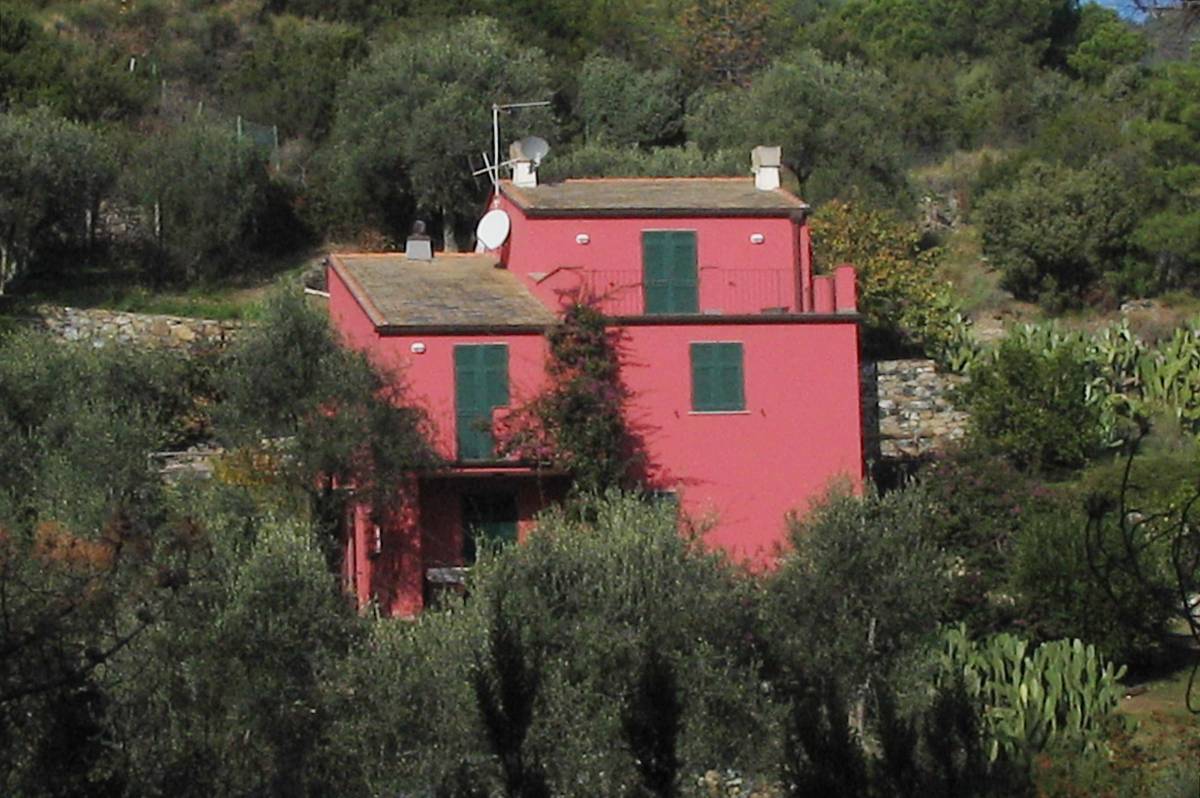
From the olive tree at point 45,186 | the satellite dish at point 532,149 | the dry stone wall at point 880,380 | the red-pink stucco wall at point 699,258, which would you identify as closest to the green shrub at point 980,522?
the red-pink stucco wall at point 699,258

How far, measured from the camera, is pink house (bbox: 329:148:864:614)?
30906 mm

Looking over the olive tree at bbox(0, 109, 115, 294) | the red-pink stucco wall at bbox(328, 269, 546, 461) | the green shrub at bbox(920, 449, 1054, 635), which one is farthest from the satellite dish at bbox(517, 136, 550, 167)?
the olive tree at bbox(0, 109, 115, 294)

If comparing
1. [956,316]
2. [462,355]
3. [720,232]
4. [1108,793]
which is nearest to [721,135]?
[956,316]

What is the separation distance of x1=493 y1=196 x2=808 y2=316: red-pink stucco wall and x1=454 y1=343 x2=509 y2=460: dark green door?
5.53 ft

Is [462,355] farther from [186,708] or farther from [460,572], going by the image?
[186,708]

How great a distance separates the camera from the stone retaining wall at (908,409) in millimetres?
36312

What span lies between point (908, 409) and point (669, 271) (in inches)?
243

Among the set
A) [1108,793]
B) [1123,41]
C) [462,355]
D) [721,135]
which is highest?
[1123,41]

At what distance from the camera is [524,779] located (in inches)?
797

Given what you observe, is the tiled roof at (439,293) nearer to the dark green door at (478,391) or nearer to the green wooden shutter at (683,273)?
the dark green door at (478,391)

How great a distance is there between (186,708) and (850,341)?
14568mm

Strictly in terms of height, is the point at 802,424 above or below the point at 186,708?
above

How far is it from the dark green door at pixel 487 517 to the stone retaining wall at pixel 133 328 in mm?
8238

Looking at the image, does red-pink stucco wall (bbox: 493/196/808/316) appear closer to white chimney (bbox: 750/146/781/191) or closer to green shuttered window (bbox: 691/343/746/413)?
green shuttered window (bbox: 691/343/746/413)
